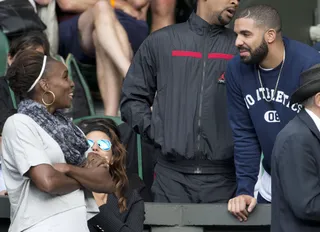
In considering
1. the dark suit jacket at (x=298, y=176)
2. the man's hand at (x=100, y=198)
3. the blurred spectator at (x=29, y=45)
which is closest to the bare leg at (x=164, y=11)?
the blurred spectator at (x=29, y=45)

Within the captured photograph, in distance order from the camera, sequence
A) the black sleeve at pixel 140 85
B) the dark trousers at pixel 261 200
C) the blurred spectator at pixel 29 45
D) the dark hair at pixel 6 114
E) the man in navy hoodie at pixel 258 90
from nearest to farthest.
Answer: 1. the man in navy hoodie at pixel 258 90
2. the dark trousers at pixel 261 200
3. the black sleeve at pixel 140 85
4. the blurred spectator at pixel 29 45
5. the dark hair at pixel 6 114

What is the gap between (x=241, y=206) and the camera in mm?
6957

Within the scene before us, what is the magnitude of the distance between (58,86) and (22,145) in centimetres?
47

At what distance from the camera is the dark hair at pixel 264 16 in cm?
712

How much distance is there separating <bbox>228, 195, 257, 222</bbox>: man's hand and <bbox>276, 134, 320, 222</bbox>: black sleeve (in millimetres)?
1128

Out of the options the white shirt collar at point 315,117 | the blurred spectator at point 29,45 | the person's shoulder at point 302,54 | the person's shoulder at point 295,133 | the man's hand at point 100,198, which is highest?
the white shirt collar at point 315,117

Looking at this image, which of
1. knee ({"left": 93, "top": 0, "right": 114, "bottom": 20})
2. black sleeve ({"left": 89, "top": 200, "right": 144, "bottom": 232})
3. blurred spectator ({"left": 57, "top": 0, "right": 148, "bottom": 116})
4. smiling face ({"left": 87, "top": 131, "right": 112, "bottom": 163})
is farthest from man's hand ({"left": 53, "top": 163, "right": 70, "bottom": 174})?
knee ({"left": 93, "top": 0, "right": 114, "bottom": 20})

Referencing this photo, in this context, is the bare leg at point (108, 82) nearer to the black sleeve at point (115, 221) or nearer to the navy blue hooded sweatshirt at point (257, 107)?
the navy blue hooded sweatshirt at point (257, 107)

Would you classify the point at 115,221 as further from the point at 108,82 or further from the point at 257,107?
the point at 108,82

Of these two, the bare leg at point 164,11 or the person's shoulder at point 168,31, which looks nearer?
the person's shoulder at point 168,31

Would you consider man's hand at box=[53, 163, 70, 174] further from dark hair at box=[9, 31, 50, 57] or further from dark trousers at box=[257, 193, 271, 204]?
dark hair at box=[9, 31, 50, 57]

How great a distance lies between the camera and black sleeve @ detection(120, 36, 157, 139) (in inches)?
304

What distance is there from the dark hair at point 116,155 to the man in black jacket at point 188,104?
0.32 metres

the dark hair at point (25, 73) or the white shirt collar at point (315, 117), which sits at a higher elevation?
the white shirt collar at point (315, 117)
